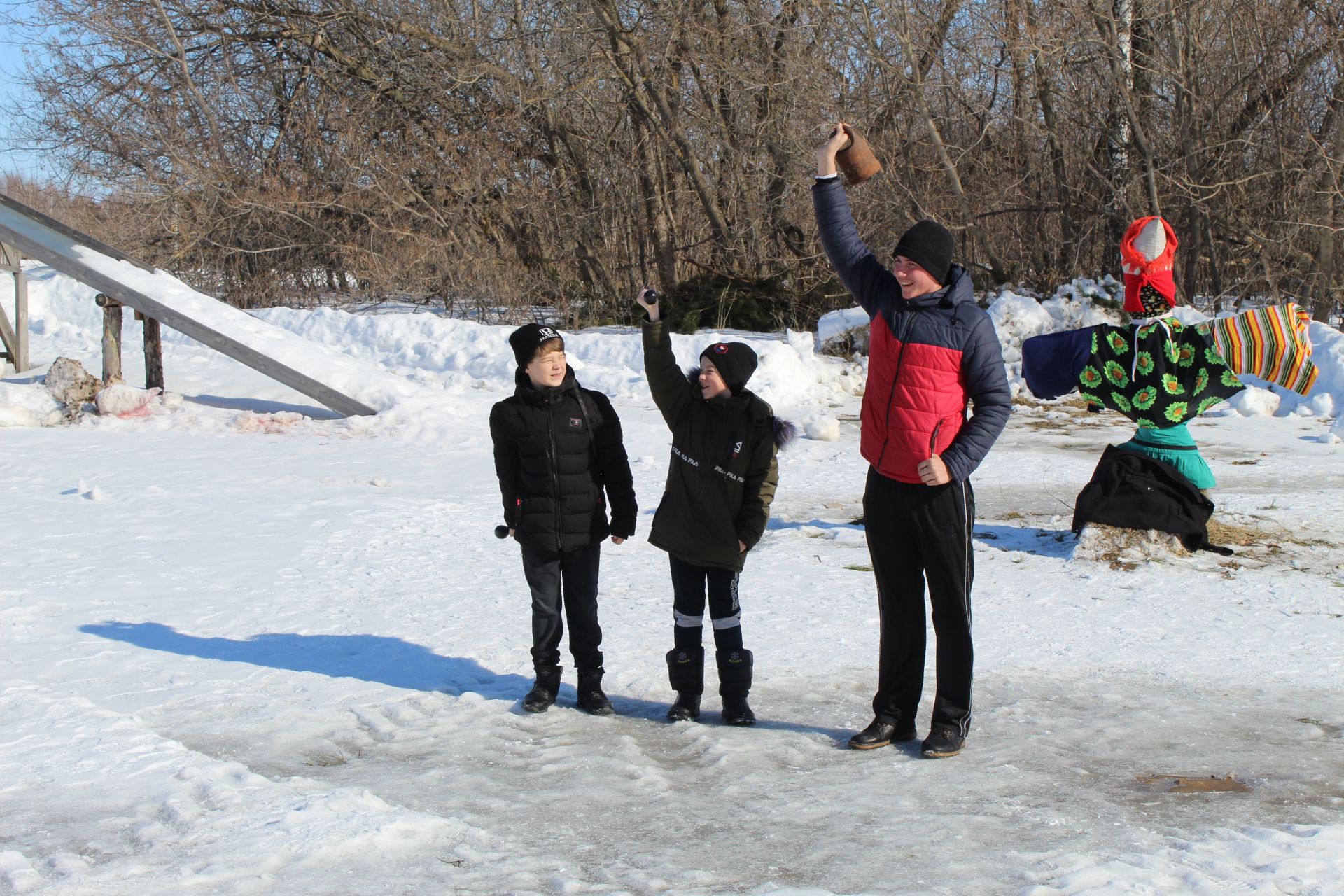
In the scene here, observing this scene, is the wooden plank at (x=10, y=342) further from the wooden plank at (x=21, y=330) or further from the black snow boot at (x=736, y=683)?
the black snow boot at (x=736, y=683)

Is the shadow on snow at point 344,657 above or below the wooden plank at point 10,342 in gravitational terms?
below

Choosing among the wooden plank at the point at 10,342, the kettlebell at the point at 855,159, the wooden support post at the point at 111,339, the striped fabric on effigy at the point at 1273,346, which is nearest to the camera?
the kettlebell at the point at 855,159

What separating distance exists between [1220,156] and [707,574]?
13.0 metres

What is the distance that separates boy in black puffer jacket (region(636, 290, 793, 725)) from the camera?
4.39m

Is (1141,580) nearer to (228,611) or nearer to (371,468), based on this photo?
(228,611)

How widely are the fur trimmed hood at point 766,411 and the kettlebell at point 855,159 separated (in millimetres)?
818

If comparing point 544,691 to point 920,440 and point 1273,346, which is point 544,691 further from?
point 1273,346

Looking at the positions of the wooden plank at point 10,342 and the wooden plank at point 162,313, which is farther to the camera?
the wooden plank at point 10,342

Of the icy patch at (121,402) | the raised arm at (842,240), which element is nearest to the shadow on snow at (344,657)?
the raised arm at (842,240)

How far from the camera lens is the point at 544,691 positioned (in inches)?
181

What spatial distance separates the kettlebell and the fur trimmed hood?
82 centimetres

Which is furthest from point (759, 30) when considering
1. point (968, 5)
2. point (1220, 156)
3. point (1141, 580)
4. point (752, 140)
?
point (1141, 580)

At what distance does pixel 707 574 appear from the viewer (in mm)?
4551

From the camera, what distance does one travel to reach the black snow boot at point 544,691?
4559 millimetres
